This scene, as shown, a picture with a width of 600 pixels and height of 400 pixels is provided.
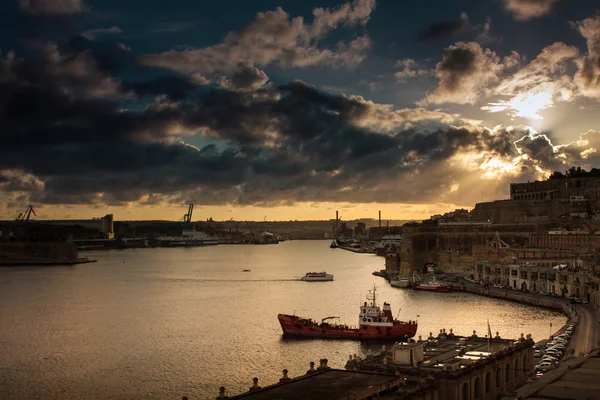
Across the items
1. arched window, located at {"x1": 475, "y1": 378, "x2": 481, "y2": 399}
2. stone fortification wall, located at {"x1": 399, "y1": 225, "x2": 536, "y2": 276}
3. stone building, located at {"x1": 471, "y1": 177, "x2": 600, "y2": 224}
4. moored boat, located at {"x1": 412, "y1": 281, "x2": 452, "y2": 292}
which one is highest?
stone building, located at {"x1": 471, "y1": 177, "x2": 600, "y2": 224}

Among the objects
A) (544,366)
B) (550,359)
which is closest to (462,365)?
(544,366)

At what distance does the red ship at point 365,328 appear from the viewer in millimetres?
40156

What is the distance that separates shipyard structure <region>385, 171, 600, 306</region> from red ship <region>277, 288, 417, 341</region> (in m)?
18.9

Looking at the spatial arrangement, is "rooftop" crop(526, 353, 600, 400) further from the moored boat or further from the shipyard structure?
the moored boat

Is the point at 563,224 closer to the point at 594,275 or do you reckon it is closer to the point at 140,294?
the point at 594,275

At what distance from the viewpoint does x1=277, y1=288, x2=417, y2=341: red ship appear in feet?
132

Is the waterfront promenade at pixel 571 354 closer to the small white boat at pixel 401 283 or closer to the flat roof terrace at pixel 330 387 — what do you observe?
the flat roof terrace at pixel 330 387

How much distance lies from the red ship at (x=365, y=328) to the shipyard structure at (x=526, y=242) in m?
18.9

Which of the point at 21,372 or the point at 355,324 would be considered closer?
the point at 21,372

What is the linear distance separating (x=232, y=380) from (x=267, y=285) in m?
49.0

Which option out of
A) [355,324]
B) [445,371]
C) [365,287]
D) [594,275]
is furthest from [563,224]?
[445,371]

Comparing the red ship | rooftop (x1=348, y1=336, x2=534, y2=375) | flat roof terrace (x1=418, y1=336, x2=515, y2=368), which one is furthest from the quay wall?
rooftop (x1=348, y1=336, x2=534, y2=375)

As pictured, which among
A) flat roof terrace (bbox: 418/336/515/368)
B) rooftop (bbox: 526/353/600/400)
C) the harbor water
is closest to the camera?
rooftop (bbox: 526/353/600/400)

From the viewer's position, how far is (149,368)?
108ft
